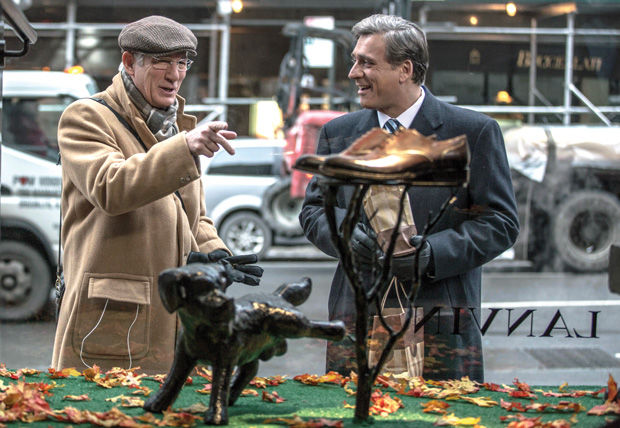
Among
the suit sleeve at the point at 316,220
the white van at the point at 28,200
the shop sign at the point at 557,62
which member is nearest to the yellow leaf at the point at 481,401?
the suit sleeve at the point at 316,220

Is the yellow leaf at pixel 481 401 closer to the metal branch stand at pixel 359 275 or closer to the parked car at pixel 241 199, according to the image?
the metal branch stand at pixel 359 275

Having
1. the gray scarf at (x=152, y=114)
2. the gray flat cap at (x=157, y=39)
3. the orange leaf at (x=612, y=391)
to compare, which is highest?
the gray flat cap at (x=157, y=39)

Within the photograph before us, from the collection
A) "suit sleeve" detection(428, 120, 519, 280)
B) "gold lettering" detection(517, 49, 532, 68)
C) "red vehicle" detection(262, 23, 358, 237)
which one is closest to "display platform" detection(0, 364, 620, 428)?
"suit sleeve" detection(428, 120, 519, 280)

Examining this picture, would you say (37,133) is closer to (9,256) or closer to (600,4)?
(9,256)

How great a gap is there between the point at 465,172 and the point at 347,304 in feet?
3.40

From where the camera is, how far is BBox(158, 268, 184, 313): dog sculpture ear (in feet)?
5.71

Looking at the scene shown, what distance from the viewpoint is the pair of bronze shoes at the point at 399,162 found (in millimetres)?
1807

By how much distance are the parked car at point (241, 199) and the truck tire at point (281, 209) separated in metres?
0.02

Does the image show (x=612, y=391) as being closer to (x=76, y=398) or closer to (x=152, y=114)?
(x=76, y=398)

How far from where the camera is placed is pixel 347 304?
278 cm

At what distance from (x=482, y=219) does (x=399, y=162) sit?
987 millimetres

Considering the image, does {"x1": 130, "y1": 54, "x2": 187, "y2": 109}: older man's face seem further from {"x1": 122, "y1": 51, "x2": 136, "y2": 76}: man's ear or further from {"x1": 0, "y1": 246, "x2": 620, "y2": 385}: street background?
{"x1": 0, "y1": 246, "x2": 620, "y2": 385}: street background

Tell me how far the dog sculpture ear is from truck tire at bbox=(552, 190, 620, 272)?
4.68 m

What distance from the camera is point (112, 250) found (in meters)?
2.54
